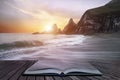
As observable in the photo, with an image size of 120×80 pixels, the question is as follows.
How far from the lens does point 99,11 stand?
448cm

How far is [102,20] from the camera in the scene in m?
4.65

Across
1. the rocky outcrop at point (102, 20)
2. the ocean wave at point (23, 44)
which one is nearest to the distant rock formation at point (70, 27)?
the rocky outcrop at point (102, 20)

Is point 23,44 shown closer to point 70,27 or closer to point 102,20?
point 70,27

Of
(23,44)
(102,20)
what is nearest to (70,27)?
(102,20)

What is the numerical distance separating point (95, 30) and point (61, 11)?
41.4 inches

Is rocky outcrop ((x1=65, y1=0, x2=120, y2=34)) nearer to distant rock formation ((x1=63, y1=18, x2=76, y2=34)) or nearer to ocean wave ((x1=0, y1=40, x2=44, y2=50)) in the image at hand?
distant rock formation ((x1=63, y1=18, x2=76, y2=34))

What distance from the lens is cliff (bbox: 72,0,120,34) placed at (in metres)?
4.48

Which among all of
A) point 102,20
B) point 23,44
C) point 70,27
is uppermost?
point 102,20

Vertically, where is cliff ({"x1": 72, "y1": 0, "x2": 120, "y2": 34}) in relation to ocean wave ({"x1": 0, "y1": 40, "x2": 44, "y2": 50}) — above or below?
above

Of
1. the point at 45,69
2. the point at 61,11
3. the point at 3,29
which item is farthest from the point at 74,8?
Answer: the point at 45,69

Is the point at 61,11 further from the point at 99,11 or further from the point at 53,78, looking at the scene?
the point at 53,78

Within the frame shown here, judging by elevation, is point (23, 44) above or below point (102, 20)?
below

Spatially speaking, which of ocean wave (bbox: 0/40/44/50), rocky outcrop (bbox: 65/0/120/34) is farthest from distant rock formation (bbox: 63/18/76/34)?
ocean wave (bbox: 0/40/44/50)

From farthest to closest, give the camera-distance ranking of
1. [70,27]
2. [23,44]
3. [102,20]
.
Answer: [23,44]
[102,20]
[70,27]
